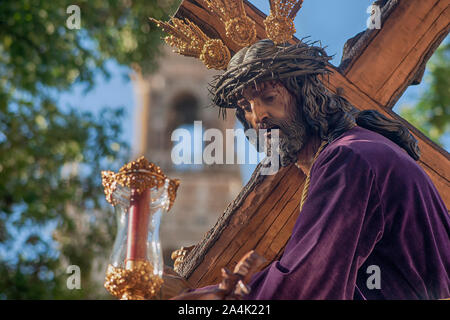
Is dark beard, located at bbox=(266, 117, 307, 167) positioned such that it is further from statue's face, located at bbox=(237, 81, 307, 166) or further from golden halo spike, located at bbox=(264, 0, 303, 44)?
golden halo spike, located at bbox=(264, 0, 303, 44)

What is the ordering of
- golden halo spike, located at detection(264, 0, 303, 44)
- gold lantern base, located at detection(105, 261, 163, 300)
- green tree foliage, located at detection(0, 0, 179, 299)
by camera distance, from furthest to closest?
green tree foliage, located at detection(0, 0, 179, 299), golden halo spike, located at detection(264, 0, 303, 44), gold lantern base, located at detection(105, 261, 163, 300)

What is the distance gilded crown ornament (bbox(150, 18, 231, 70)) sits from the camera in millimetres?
4340

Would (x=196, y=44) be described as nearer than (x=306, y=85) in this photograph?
No

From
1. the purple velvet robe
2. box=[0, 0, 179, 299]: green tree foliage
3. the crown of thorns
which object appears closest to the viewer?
the purple velvet robe

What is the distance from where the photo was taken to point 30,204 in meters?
8.27

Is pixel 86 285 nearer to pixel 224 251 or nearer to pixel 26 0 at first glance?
pixel 26 0

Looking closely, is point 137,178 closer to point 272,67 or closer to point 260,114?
point 260,114

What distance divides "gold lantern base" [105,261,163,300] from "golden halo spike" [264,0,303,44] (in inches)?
59.1

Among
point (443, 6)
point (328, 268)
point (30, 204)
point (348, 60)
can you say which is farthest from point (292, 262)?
point (30, 204)

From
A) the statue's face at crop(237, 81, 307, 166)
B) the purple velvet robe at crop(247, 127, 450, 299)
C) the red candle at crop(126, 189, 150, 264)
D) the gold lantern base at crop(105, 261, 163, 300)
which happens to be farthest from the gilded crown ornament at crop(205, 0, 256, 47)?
the gold lantern base at crop(105, 261, 163, 300)

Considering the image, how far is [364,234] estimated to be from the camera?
134 inches

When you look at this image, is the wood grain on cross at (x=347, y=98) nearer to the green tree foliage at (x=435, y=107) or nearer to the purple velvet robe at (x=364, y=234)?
the purple velvet robe at (x=364, y=234)

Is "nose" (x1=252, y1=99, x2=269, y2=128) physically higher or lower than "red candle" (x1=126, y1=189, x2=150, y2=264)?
higher

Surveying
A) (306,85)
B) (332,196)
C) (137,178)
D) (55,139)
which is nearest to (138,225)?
(137,178)
